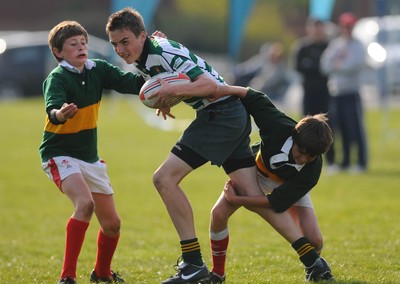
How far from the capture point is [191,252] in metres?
Answer: 5.87

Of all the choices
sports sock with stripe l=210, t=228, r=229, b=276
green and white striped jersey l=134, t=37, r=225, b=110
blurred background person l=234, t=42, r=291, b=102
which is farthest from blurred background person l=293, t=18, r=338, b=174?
green and white striped jersey l=134, t=37, r=225, b=110

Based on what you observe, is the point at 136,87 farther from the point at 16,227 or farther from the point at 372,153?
the point at 372,153

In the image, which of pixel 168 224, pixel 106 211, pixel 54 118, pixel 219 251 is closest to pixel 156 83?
pixel 54 118

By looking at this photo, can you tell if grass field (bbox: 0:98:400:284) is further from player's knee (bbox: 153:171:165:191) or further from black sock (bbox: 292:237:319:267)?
player's knee (bbox: 153:171:165:191)

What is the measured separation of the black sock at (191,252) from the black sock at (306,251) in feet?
2.25

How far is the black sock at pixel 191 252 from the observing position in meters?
5.87

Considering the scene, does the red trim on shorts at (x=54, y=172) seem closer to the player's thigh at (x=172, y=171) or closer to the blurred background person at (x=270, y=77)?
the player's thigh at (x=172, y=171)

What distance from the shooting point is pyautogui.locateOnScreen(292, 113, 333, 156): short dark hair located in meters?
5.78

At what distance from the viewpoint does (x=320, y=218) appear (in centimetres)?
1013

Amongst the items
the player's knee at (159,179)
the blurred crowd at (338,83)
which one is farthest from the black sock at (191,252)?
the blurred crowd at (338,83)

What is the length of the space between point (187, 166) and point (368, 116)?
17.3 meters

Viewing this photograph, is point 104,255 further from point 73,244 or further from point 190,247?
point 190,247

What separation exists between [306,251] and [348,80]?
7.94m

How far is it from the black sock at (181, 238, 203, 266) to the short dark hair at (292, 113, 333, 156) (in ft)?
3.25
